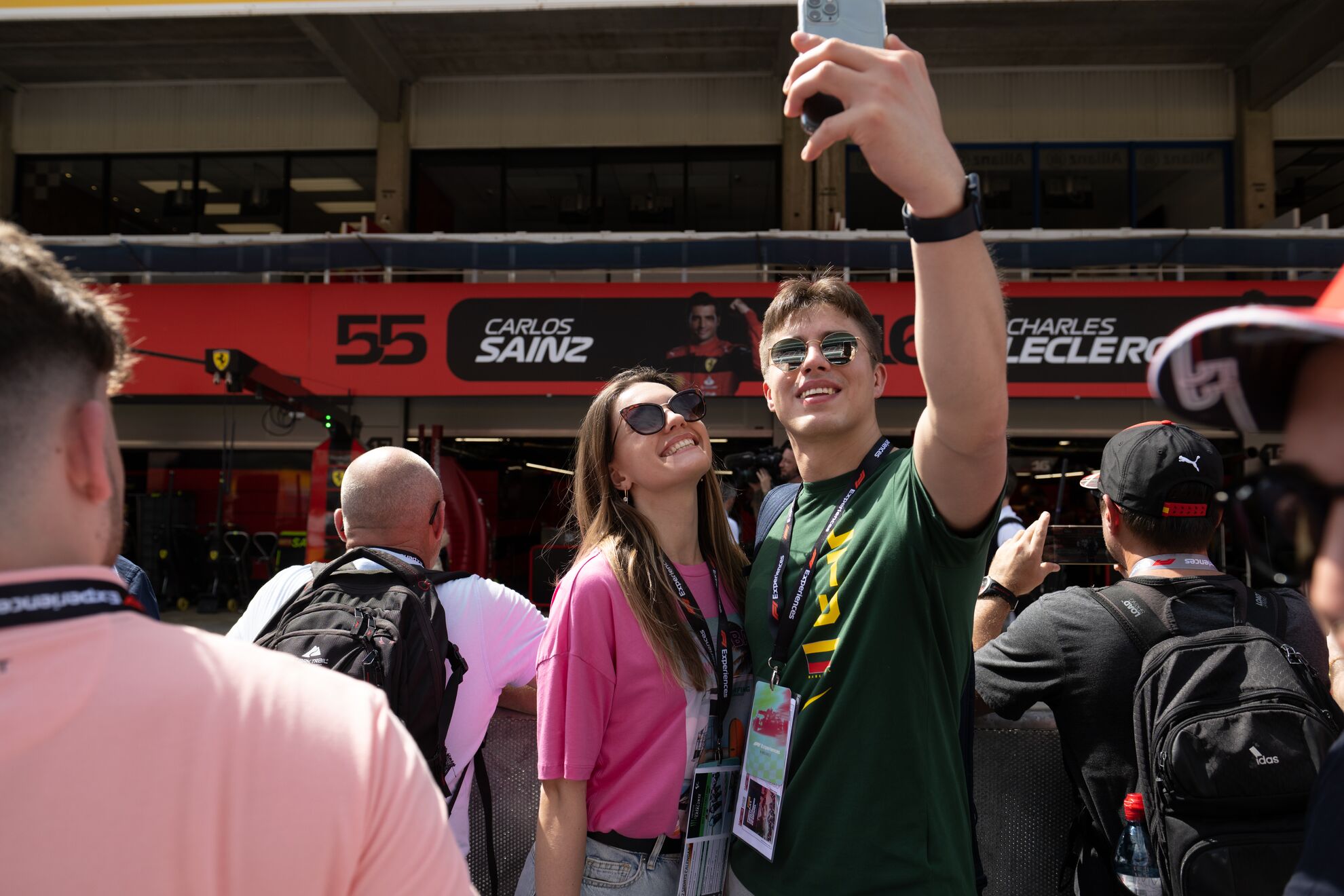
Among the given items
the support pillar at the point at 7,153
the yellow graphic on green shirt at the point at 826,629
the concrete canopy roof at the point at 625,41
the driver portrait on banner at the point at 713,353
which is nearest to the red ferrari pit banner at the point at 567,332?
the driver portrait on banner at the point at 713,353

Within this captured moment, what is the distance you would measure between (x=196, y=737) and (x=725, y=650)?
1.34 m

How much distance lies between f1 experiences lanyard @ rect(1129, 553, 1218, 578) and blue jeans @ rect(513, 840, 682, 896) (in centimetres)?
137

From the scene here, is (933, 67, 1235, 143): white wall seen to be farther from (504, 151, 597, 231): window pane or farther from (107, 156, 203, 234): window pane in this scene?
(107, 156, 203, 234): window pane

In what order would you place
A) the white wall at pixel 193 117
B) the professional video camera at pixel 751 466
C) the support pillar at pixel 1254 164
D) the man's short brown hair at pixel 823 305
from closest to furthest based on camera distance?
1. the man's short brown hair at pixel 823 305
2. the professional video camera at pixel 751 466
3. the support pillar at pixel 1254 164
4. the white wall at pixel 193 117

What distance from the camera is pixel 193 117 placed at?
1561 cm

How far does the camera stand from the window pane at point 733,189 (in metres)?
15.3

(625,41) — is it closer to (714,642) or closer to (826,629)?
(714,642)

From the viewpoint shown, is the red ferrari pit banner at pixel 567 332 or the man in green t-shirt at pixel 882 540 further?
the red ferrari pit banner at pixel 567 332

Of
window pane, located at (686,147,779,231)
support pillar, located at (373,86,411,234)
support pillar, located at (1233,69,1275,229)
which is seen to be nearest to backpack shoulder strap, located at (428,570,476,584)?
support pillar, located at (373,86,411,234)

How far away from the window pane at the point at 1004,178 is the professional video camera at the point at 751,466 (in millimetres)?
8368

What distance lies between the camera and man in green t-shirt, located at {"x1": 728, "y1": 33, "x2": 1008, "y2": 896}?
1253 mm

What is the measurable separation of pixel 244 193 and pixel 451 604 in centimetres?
1637

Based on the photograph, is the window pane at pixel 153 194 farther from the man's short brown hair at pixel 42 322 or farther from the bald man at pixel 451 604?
the man's short brown hair at pixel 42 322

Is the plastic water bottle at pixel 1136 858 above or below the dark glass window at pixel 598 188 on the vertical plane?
below
